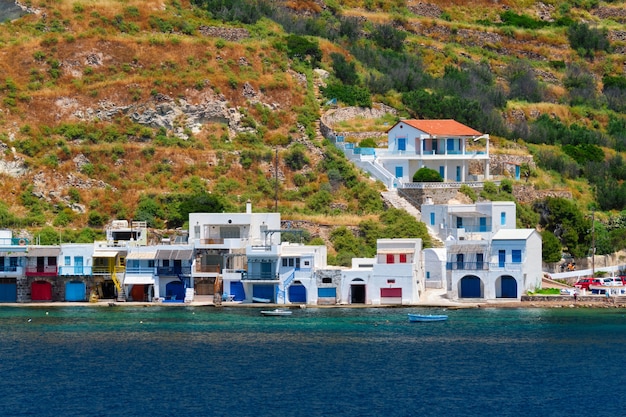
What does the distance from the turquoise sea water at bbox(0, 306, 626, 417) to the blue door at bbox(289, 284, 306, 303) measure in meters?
3.30

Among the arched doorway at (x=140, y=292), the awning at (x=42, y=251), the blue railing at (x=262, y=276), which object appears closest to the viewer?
the blue railing at (x=262, y=276)

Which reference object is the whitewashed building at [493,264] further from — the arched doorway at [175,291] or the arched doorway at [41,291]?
the arched doorway at [41,291]

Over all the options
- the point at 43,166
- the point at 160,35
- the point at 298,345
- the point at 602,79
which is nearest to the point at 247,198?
the point at 43,166

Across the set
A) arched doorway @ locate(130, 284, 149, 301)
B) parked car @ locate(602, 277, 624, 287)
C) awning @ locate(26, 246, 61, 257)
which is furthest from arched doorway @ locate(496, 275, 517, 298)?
awning @ locate(26, 246, 61, 257)

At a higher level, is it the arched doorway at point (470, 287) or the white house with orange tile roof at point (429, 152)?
the white house with orange tile roof at point (429, 152)

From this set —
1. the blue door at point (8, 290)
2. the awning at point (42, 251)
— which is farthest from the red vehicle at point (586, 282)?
the blue door at point (8, 290)

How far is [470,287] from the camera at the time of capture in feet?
319

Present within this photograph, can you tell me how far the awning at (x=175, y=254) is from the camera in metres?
97.6

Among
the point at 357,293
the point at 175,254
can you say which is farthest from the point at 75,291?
the point at 357,293

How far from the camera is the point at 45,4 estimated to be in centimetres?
12950

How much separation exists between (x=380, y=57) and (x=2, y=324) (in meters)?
57.8

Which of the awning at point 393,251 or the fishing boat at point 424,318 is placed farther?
the awning at point 393,251

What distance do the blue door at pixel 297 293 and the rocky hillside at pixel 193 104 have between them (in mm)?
9926

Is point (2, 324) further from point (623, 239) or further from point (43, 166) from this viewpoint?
point (623, 239)
